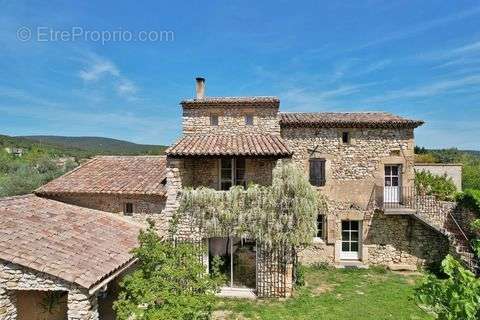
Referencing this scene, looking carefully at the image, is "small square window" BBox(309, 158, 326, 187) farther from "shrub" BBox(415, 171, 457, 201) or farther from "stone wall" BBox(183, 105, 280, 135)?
"shrub" BBox(415, 171, 457, 201)

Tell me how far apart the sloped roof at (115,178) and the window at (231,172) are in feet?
8.06

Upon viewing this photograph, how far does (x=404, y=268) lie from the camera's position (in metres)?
15.0

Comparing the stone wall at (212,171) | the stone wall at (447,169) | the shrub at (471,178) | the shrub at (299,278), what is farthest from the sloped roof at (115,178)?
the shrub at (471,178)

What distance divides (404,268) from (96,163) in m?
16.2

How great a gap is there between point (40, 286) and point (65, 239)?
5.84ft

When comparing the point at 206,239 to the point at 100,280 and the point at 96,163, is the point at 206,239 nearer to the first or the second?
the point at 100,280

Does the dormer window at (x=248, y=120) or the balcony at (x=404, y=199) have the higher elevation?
the dormer window at (x=248, y=120)

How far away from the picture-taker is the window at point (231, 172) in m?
12.5

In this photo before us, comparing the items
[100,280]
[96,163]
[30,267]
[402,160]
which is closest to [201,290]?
[100,280]

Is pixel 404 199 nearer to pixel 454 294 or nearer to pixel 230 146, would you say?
pixel 230 146

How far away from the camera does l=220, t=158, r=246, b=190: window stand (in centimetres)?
1251

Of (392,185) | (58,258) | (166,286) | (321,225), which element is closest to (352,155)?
(392,185)

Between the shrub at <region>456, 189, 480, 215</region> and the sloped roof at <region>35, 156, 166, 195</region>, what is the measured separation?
1447cm

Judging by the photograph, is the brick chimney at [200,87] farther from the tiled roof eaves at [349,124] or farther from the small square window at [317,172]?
the small square window at [317,172]
